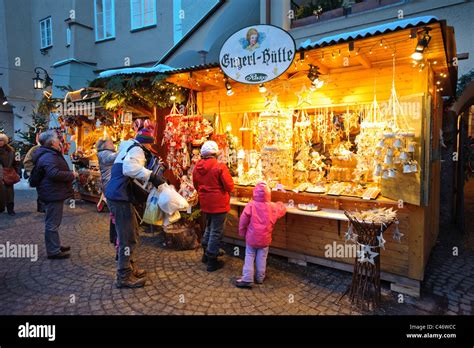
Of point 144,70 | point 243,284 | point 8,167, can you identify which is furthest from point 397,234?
point 8,167

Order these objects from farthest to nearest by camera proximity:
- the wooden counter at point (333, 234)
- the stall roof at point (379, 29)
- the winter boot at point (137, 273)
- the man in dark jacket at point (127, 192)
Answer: the winter boot at point (137, 273) → the wooden counter at point (333, 234) → the man in dark jacket at point (127, 192) → the stall roof at point (379, 29)

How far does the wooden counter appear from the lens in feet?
13.0

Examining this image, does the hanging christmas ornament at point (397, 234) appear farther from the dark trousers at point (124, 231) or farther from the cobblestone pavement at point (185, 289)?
the dark trousers at point (124, 231)

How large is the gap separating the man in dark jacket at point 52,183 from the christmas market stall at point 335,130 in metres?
1.85

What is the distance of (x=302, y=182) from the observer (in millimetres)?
5664

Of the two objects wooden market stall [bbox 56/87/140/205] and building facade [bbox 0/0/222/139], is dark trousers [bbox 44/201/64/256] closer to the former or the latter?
wooden market stall [bbox 56/87/140/205]

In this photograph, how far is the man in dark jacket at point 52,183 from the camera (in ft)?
15.9

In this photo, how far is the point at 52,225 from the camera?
16.3 feet

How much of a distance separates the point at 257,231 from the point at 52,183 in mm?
3490

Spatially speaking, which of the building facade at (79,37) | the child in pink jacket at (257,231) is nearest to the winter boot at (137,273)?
the child in pink jacket at (257,231)

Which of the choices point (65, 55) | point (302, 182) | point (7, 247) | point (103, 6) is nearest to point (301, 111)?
point (302, 182)

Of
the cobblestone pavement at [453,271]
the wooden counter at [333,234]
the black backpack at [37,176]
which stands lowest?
the cobblestone pavement at [453,271]

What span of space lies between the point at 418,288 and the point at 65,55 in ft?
56.4

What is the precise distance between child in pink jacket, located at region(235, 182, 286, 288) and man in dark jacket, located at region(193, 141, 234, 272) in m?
0.52
